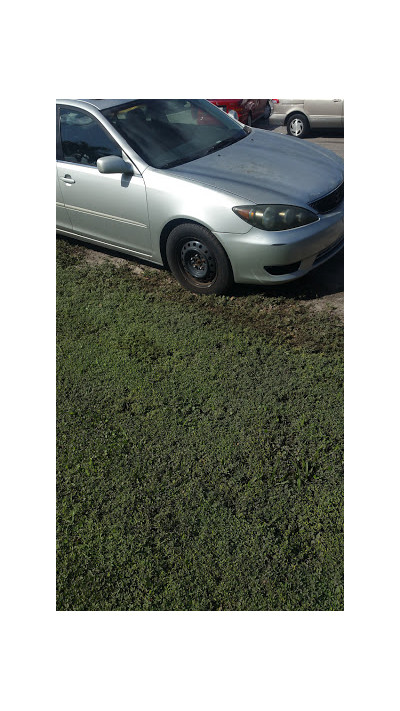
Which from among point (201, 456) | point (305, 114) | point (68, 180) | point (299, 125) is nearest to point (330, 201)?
point (68, 180)

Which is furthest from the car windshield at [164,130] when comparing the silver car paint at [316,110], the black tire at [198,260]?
the silver car paint at [316,110]

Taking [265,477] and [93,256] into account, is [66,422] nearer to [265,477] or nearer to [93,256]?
[265,477]

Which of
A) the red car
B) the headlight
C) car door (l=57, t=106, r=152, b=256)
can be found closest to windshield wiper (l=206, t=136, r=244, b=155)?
car door (l=57, t=106, r=152, b=256)

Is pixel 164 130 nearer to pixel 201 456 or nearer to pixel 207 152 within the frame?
pixel 207 152

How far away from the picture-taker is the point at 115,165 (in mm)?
4852

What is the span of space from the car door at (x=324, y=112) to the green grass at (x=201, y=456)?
601 centimetres

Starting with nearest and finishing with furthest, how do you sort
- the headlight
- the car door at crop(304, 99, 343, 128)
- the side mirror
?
the headlight
the side mirror
the car door at crop(304, 99, 343, 128)

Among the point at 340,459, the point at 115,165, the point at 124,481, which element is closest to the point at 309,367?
the point at 340,459

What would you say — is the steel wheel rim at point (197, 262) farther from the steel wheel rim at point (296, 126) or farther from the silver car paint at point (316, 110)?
the steel wheel rim at point (296, 126)

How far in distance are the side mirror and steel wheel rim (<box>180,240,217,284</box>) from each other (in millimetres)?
866

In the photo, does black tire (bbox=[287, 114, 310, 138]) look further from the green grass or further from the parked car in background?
the green grass

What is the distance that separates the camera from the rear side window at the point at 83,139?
5180 mm

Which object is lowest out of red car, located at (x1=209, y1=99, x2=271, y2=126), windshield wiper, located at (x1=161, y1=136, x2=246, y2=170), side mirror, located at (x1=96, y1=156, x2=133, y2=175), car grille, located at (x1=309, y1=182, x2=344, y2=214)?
car grille, located at (x1=309, y1=182, x2=344, y2=214)

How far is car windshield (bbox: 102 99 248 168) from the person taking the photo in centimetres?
508
